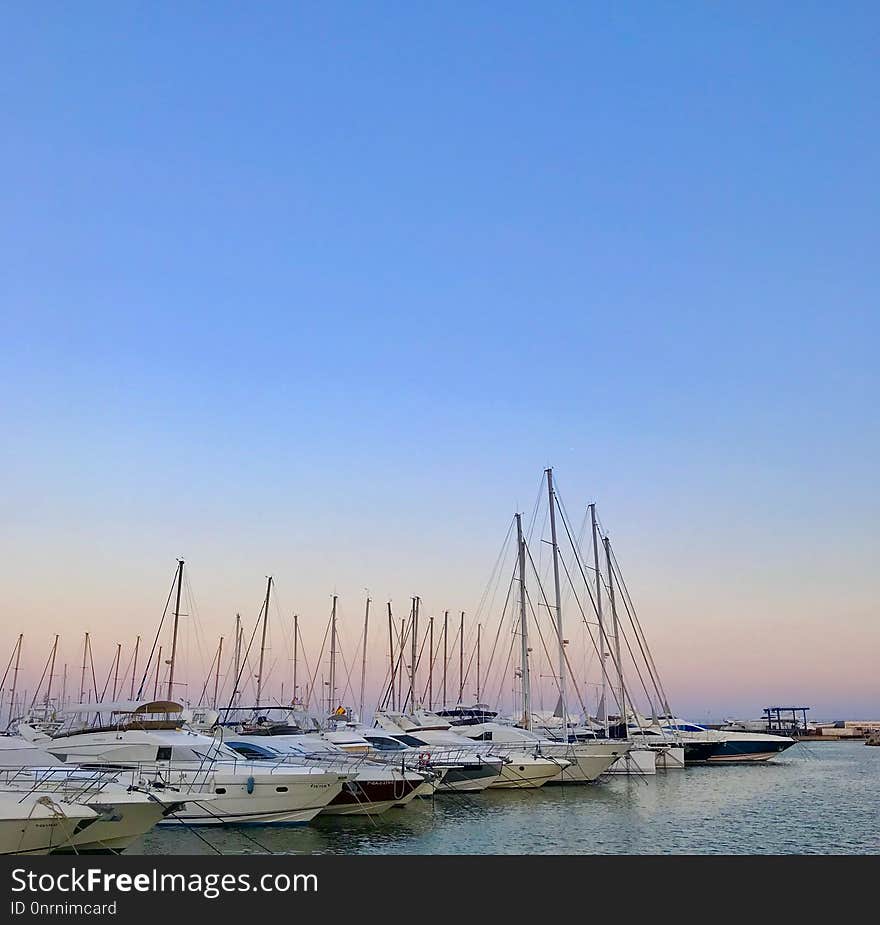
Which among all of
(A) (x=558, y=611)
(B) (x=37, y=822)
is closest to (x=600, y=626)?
(A) (x=558, y=611)

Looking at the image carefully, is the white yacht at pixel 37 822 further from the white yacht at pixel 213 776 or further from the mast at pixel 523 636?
the mast at pixel 523 636

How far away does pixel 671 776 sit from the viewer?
56.6 meters

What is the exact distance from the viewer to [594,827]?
33125mm

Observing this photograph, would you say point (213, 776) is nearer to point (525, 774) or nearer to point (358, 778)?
point (358, 778)
